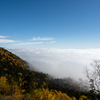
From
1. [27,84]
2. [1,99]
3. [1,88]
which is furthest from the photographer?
[27,84]

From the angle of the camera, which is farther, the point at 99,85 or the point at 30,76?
the point at 30,76

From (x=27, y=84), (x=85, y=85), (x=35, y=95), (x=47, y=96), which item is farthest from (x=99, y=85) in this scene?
(x=27, y=84)

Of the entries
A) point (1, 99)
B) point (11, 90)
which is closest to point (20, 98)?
point (1, 99)

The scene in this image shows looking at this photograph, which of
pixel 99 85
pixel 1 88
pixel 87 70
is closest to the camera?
pixel 1 88

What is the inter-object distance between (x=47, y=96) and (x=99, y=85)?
473 inches

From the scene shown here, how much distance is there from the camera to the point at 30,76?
3177cm

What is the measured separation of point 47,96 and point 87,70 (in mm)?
11571

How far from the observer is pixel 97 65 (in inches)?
598

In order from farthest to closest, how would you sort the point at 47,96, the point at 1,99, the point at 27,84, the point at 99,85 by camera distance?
the point at 27,84 < the point at 99,85 < the point at 47,96 < the point at 1,99

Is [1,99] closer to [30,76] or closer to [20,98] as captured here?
[20,98]

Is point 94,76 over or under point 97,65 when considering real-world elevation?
under

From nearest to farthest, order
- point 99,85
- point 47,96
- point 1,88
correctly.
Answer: point 47,96 < point 1,88 < point 99,85

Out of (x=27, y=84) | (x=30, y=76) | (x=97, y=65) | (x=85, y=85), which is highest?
(x=97, y=65)

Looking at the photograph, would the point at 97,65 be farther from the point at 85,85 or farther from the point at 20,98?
the point at 20,98
